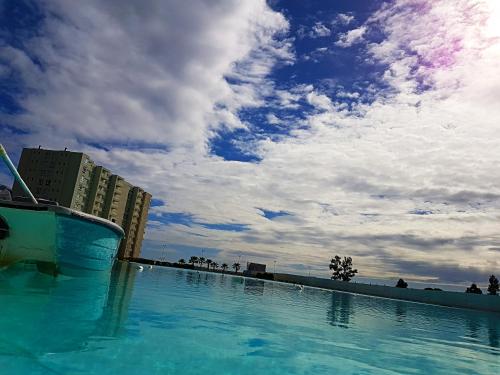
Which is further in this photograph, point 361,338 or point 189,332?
point 361,338

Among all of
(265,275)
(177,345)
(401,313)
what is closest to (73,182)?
(265,275)

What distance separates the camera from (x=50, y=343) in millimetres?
5262

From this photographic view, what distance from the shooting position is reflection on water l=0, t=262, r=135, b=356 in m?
5.16

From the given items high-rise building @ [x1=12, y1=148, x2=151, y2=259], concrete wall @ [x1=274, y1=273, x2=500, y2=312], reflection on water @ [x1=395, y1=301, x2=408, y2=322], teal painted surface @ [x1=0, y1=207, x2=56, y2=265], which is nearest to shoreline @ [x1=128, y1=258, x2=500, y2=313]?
concrete wall @ [x1=274, y1=273, x2=500, y2=312]

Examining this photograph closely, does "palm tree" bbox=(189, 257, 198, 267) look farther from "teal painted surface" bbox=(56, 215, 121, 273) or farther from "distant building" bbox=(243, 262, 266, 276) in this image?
"teal painted surface" bbox=(56, 215, 121, 273)

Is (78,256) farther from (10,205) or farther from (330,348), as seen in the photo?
(330,348)

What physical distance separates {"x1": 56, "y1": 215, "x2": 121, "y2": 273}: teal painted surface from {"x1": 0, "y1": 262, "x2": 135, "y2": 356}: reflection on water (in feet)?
11.5

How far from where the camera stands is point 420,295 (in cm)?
7038

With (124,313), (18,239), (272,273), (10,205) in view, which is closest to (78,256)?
(18,239)

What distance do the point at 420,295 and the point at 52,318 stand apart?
7470 cm

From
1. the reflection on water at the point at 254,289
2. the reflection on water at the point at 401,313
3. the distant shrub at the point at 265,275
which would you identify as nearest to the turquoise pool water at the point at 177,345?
the reflection on water at the point at 401,313

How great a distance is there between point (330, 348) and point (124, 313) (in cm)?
486

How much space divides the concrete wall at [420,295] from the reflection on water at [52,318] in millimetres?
62409

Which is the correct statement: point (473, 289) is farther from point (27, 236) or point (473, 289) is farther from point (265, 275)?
point (27, 236)
